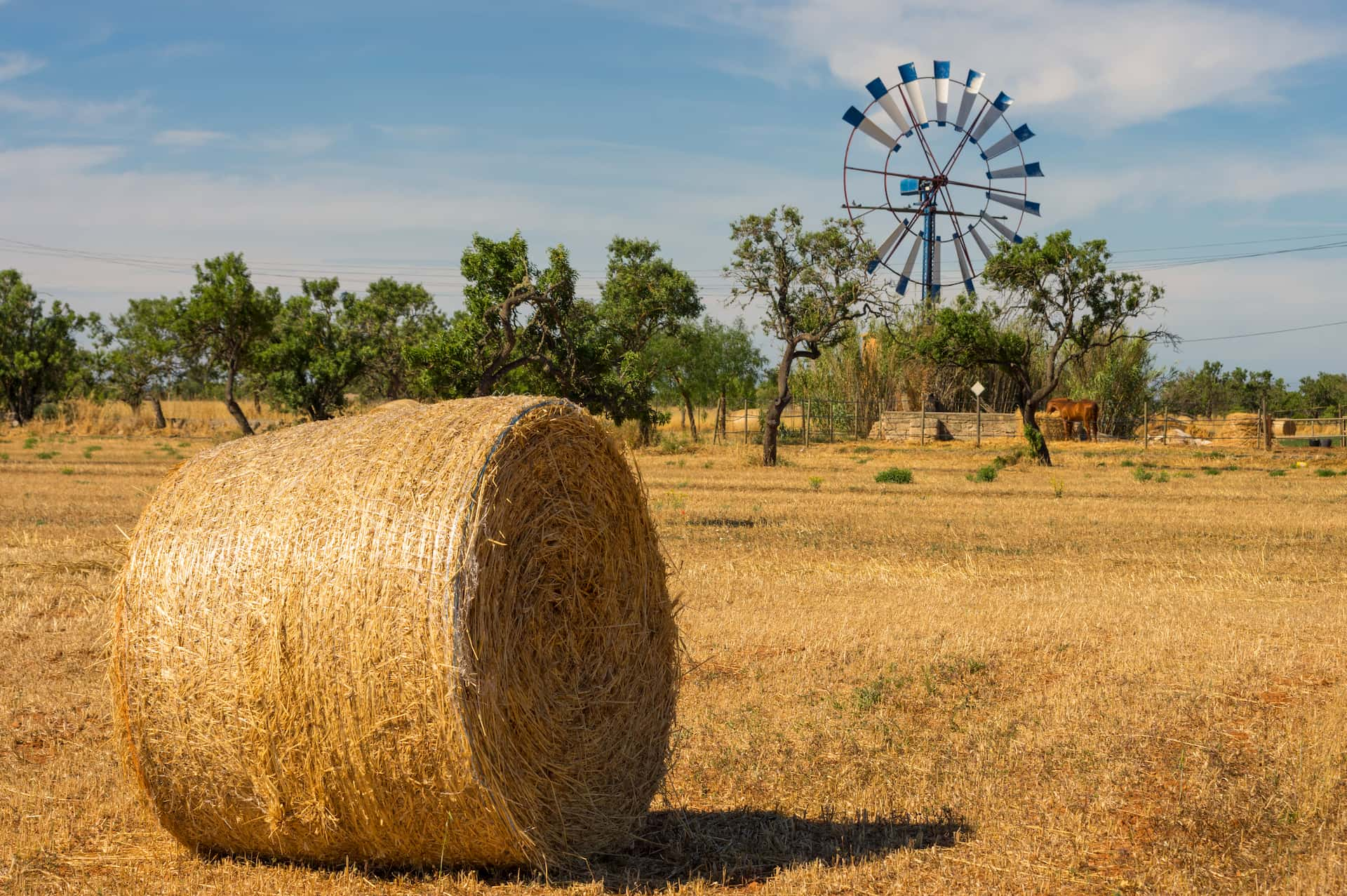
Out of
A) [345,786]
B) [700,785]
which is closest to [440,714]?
[345,786]

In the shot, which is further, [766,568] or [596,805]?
[766,568]

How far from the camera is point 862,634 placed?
1004 cm

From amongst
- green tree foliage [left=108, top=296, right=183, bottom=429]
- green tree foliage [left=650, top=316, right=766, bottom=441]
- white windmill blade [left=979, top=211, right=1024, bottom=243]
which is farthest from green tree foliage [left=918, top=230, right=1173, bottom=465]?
green tree foliage [left=108, top=296, right=183, bottom=429]

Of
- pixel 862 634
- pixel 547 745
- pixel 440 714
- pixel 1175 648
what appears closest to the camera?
pixel 440 714

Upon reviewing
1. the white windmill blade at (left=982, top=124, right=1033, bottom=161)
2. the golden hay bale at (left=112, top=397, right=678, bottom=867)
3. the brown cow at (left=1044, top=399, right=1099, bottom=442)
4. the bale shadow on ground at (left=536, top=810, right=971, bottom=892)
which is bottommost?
the bale shadow on ground at (left=536, top=810, right=971, bottom=892)

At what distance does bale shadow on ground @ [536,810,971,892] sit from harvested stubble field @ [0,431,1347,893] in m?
0.02

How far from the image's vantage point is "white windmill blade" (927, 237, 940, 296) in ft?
149

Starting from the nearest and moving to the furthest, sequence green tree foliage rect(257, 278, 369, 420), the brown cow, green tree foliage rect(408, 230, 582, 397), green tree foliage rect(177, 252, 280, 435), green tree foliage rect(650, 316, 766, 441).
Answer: green tree foliage rect(408, 230, 582, 397) < green tree foliage rect(257, 278, 369, 420) < green tree foliage rect(177, 252, 280, 435) < the brown cow < green tree foliage rect(650, 316, 766, 441)

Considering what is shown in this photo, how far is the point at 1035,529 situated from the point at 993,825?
500 inches

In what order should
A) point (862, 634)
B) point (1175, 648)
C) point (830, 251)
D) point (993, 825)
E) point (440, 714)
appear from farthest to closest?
1. point (830, 251)
2. point (862, 634)
3. point (1175, 648)
4. point (993, 825)
5. point (440, 714)

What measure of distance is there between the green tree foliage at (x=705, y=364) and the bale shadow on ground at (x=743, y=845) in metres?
50.6

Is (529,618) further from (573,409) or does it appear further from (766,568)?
(766,568)

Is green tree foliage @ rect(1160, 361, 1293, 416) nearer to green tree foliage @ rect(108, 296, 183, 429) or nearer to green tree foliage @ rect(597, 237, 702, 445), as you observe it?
green tree foliage @ rect(597, 237, 702, 445)

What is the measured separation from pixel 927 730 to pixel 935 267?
40.1 metres
